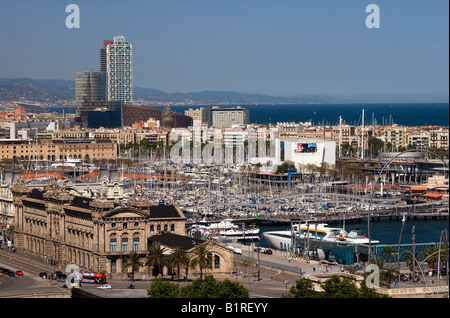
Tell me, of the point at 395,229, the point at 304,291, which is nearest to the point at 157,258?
the point at 304,291

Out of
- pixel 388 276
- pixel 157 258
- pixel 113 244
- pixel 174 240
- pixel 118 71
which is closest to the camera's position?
pixel 388 276

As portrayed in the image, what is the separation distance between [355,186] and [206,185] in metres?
10.7

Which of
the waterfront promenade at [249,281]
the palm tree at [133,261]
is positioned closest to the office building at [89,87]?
the waterfront promenade at [249,281]

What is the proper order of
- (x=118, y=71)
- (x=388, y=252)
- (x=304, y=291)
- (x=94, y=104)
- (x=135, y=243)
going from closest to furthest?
1. (x=304, y=291)
2. (x=135, y=243)
3. (x=388, y=252)
4. (x=94, y=104)
5. (x=118, y=71)

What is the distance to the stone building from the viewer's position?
121 feet

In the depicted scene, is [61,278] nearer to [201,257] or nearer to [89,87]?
[201,257]

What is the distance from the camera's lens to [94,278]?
1366 inches

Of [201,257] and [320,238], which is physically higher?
[201,257]

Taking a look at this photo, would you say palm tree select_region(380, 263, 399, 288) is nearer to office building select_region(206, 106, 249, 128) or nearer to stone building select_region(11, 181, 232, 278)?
stone building select_region(11, 181, 232, 278)

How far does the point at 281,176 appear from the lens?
8512cm

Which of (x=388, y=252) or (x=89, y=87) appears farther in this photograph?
(x=89, y=87)

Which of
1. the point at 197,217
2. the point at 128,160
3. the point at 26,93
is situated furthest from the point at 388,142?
the point at 26,93

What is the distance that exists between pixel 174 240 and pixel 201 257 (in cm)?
254

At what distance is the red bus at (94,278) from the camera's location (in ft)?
113
